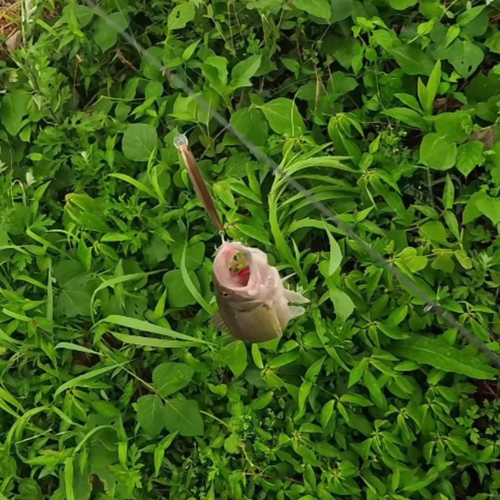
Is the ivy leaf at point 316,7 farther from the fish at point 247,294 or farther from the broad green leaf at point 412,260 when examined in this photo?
the fish at point 247,294

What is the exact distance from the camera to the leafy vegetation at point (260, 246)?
1.77 metres

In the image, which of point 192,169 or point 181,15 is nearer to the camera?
point 192,169

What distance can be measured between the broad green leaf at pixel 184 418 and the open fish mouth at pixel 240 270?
2.72 ft

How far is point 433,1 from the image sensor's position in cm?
190

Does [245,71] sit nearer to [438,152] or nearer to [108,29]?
[108,29]

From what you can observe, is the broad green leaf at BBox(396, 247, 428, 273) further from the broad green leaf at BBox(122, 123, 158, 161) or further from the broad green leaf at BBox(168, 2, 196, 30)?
the broad green leaf at BBox(168, 2, 196, 30)

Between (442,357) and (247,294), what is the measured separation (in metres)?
0.79

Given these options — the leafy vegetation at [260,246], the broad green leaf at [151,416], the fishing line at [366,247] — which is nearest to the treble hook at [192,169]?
the fishing line at [366,247]

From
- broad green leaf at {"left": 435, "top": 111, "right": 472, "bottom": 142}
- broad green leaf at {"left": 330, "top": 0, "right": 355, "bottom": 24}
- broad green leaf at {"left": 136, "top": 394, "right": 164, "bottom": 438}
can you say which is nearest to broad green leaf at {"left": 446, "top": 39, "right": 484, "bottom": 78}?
broad green leaf at {"left": 435, "top": 111, "right": 472, "bottom": 142}

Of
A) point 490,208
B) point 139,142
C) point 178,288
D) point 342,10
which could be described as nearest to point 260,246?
point 178,288

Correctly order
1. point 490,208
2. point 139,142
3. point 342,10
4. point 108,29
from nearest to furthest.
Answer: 1. point 490,208
2. point 342,10
3. point 139,142
4. point 108,29

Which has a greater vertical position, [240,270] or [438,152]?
[240,270]

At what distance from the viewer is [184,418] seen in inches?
74.2

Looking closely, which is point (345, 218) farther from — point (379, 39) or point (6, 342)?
point (6, 342)
